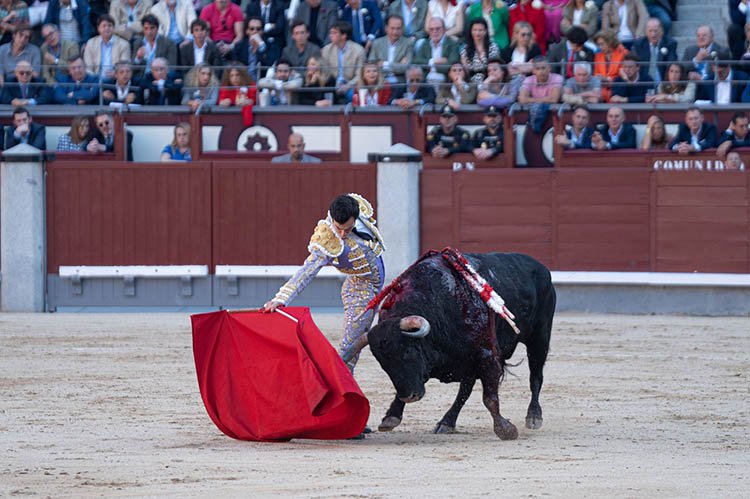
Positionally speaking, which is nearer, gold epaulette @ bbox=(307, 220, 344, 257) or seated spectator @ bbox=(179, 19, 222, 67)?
gold epaulette @ bbox=(307, 220, 344, 257)

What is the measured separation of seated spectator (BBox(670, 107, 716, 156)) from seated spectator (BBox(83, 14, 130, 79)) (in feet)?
17.4

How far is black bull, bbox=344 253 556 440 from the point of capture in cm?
657

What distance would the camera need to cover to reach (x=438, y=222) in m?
13.9

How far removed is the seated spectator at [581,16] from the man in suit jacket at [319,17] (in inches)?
85.4

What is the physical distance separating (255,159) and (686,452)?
8.37 meters

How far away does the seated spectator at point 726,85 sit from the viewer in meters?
13.2

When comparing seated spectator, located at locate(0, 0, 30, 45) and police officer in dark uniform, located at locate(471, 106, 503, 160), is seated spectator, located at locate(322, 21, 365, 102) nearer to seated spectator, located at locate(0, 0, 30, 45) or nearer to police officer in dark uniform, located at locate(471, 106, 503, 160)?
police officer in dark uniform, located at locate(471, 106, 503, 160)

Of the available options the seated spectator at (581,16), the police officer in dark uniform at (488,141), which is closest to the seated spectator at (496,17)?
the seated spectator at (581,16)

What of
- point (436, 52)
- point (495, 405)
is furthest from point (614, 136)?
point (495, 405)

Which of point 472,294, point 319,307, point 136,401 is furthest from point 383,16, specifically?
point 472,294

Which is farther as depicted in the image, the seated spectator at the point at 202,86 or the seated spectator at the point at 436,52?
the seated spectator at the point at 202,86

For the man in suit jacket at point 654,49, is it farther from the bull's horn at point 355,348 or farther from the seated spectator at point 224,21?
the bull's horn at point 355,348

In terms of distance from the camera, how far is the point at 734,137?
43.2 ft

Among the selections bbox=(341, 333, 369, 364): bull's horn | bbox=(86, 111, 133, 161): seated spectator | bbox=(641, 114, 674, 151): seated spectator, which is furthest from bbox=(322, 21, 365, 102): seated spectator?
bbox=(341, 333, 369, 364): bull's horn
